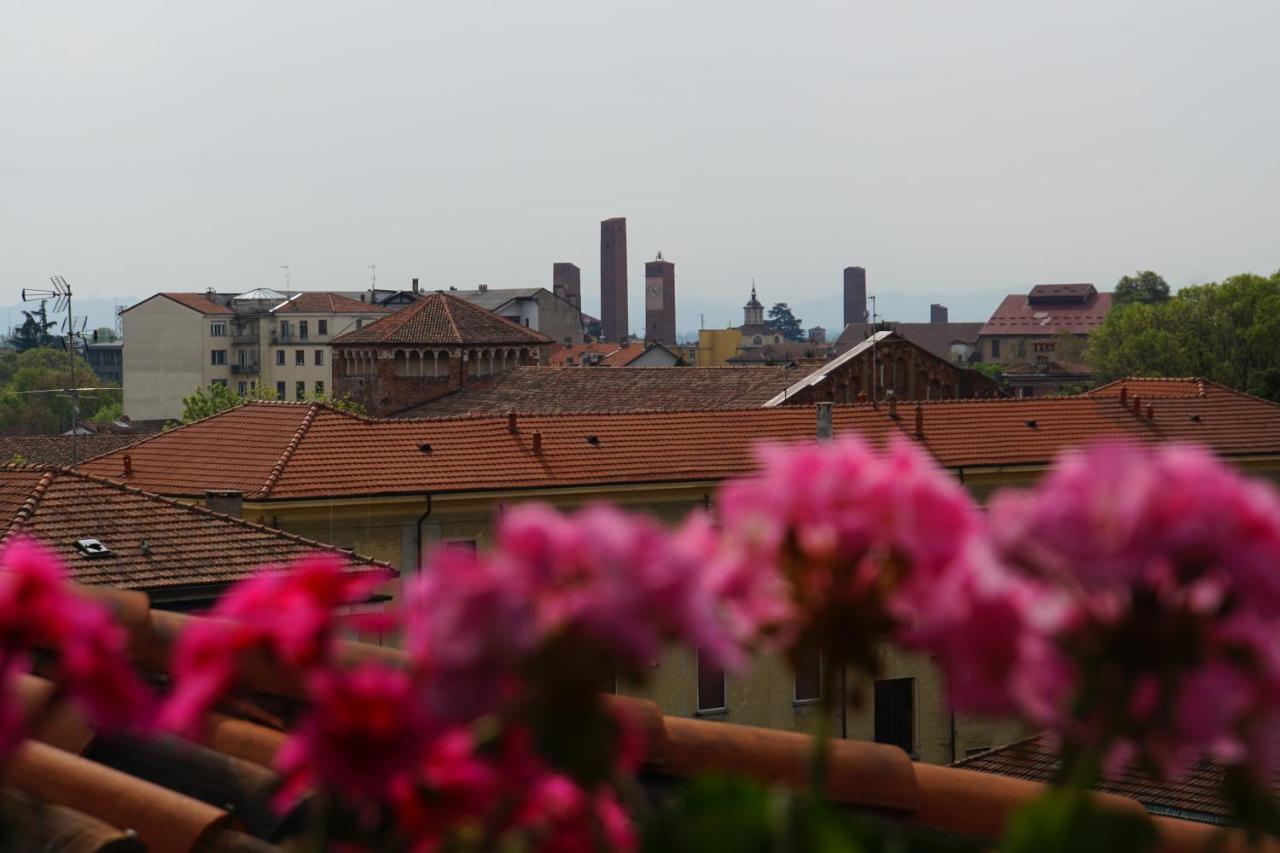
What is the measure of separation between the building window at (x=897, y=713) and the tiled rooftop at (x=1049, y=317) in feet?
347

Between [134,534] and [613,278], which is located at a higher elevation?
[613,278]

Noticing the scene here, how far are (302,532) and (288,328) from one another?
78843mm

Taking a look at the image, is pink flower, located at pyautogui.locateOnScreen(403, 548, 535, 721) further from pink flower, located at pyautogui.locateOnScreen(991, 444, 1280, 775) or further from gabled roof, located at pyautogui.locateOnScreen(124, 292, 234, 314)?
gabled roof, located at pyautogui.locateOnScreen(124, 292, 234, 314)

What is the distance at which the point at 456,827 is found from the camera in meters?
1.46

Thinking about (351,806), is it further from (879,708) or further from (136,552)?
(879,708)

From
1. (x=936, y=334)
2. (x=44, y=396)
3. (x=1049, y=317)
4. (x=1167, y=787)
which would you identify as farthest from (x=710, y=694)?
(x=936, y=334)

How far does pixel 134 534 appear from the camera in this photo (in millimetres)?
20578

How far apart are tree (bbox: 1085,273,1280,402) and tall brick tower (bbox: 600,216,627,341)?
289 ft

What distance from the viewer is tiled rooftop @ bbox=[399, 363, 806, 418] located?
45219mm

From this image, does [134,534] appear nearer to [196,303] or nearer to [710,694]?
[710,694]

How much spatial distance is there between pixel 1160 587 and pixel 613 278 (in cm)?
16741

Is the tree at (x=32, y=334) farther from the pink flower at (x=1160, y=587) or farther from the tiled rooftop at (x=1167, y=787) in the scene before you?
the pink flower at (x=1160, y=587)

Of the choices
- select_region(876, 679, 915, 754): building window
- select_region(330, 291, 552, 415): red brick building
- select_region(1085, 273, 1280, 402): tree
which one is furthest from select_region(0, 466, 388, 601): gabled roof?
select_region(1085, 273, 1280, 402): tree

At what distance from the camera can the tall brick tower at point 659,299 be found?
172375mm
